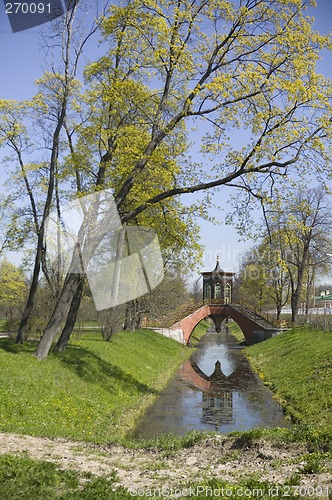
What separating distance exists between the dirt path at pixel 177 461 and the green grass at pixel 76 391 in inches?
40.6

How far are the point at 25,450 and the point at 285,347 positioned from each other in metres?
23.6

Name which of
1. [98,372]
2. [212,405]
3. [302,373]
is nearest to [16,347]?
[98,372]

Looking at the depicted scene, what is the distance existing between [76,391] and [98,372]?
9.30 ft

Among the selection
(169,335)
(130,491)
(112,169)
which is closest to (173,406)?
(112,169)

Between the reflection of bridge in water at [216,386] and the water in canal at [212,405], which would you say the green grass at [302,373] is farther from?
the reflection of bridge in water at [216,386]

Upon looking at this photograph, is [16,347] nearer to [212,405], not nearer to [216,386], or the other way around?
[212,405]

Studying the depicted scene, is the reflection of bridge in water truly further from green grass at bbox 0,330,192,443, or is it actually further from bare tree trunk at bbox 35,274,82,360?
bare tree trunk at bbox 35,274,82,360

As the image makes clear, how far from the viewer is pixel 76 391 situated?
14.2 meters

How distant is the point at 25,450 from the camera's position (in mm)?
7766

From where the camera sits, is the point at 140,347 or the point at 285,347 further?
the point at 285,347

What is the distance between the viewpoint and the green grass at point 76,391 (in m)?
10.8

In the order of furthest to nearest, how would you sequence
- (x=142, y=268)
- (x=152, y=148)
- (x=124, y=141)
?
1. (x=142, y=268)
2. (x=124, y=141)
3. (x=152, y=148)

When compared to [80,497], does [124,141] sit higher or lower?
higher

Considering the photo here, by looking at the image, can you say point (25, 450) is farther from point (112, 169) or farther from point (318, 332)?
point (318, 332)
